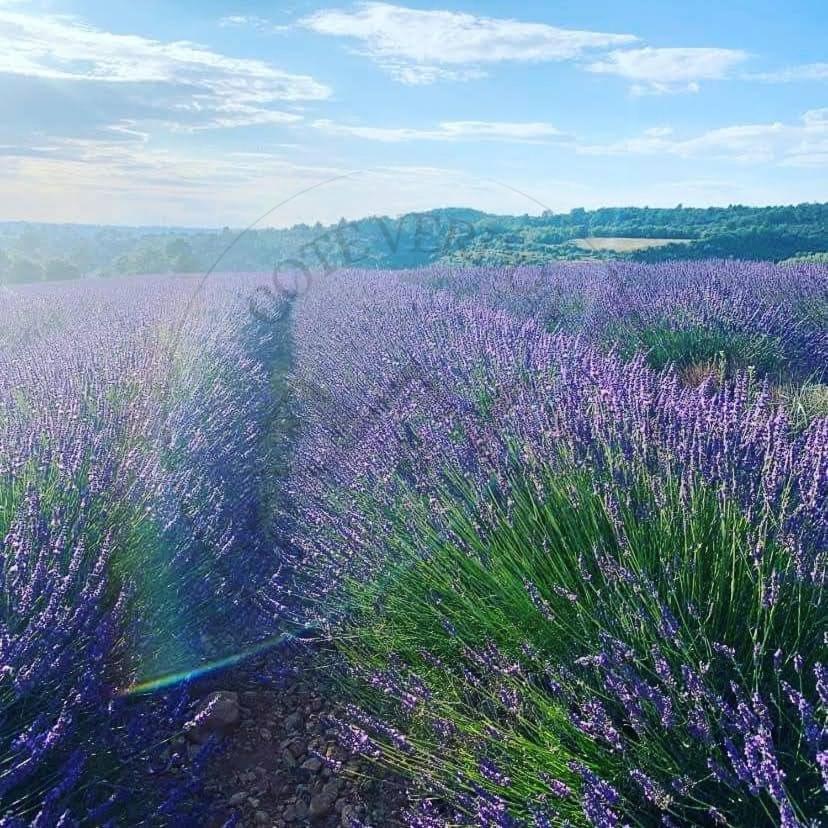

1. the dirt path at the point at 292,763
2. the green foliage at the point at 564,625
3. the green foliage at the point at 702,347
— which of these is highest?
the green foliage at the point at 702,347

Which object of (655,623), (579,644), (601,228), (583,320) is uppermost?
(601,228)

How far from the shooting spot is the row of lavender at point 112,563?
132 cm

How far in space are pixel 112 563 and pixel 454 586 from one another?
90 centimetres

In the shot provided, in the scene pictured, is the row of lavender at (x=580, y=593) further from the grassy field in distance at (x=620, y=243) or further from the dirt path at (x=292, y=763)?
the grassy field in distance at (x=620, y=243)

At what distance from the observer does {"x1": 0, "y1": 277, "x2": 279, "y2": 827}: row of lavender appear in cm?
132

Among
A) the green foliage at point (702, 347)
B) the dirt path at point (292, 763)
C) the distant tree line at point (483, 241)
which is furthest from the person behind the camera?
the distant tree line at point (483, 241)

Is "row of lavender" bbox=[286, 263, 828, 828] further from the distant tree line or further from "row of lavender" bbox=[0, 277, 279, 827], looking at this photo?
the distant tree line

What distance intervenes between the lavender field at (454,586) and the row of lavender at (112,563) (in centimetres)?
1

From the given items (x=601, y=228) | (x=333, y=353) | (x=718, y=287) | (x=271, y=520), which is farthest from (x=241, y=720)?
(x=601, y=228)

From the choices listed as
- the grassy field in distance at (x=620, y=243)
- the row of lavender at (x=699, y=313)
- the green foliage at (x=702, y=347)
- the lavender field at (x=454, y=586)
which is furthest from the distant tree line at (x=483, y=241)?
the lavender field at (x=454, y=586)

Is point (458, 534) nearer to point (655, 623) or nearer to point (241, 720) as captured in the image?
point (655, 623)

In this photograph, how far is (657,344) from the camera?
4.32 metres

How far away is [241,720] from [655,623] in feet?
4.07

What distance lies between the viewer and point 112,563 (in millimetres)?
1900
